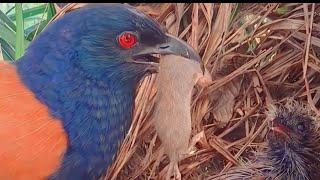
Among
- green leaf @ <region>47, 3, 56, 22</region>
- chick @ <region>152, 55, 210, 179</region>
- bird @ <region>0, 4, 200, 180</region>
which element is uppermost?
green leaf @ <region>47, 3, 56, 22</region>

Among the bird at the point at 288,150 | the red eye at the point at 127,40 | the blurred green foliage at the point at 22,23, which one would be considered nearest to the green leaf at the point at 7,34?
the blurred green foliage at the point at 22,23

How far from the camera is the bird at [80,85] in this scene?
1.43m

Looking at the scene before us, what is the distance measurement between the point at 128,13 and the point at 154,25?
0.18 feet

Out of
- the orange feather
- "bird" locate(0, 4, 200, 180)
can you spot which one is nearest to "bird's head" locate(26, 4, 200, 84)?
"bird" locate(0, 4, 200, 180)

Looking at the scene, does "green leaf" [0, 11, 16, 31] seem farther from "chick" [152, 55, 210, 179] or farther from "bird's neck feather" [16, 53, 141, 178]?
"chick" [152, 55, 210, 179]

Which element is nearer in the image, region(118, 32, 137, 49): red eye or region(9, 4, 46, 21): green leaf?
region(118, 32, 137, 49): red eye

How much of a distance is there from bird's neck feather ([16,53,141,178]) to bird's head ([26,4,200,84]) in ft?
0.06

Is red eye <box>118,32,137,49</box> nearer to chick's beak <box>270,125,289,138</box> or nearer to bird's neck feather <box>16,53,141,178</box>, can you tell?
bird's neck feather <box>16,53,141,178</box>

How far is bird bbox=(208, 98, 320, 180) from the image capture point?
1.65 metres

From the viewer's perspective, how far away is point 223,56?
5.40ft

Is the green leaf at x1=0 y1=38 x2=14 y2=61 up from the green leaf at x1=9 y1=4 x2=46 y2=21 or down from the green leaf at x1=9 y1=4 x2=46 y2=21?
down

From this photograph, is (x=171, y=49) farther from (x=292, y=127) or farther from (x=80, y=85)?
(x=292, y=127)

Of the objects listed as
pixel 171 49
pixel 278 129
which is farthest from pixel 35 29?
pixel 278 129

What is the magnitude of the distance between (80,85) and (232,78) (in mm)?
365
